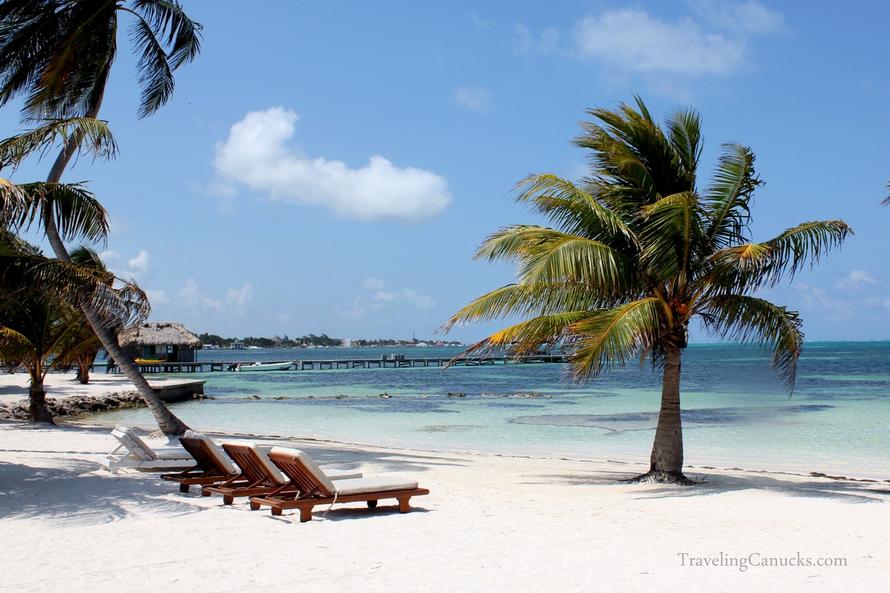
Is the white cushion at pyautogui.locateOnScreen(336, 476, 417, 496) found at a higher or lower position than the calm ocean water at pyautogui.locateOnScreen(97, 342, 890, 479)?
higher

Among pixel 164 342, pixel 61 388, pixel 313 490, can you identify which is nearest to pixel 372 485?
pixel 313 490

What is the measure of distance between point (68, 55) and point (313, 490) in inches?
371

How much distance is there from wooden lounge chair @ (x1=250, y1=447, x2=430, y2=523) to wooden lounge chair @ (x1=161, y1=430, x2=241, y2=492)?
1.28 meters

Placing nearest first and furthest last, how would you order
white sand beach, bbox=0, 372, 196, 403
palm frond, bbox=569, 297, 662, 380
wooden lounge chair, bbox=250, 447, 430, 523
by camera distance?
1. wooden lounge chair, bbox=250, 447, 430, 523
2. palm frond, bbox=569, 297, 662, 380
3. white sand beach, bbox=0, 372, 196, 403

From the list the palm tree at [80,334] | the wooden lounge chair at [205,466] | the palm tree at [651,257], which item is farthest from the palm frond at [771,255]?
the palm tree at [80,334]

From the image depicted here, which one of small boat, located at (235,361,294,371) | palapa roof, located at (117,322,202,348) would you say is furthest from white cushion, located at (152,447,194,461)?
small boat, located at (235,361,294,371)

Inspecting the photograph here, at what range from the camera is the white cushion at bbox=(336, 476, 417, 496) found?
7430 mm

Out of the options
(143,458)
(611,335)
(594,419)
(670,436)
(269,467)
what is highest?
(611,335)

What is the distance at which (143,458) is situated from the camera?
388 inches

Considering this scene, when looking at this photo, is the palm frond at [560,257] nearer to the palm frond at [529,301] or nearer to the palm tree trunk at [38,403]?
the palm frond at [529,301]

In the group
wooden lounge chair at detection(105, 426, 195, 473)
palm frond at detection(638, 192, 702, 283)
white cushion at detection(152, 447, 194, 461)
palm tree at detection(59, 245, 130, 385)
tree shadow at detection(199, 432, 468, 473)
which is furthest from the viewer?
palm tree at detection(59, 245, 130, 385)

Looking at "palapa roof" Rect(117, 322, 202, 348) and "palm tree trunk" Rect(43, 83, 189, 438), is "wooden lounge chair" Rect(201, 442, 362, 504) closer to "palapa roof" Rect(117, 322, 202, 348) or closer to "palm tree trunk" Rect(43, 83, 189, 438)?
"palm tree trunk" Rect(43, 83, 189, 438)

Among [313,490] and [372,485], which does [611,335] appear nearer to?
[372,485]

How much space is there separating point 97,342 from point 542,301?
1207cm
